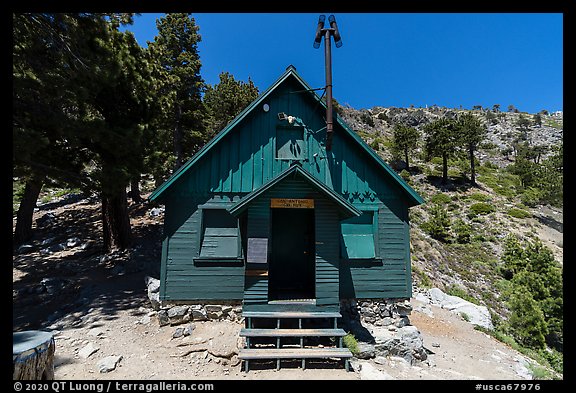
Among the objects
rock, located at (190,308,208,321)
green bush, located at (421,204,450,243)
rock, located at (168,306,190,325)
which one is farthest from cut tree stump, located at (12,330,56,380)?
green bush, located at (421,204,450,243)

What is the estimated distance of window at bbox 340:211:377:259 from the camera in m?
9.08

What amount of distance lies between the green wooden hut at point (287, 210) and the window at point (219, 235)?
3 centimetres

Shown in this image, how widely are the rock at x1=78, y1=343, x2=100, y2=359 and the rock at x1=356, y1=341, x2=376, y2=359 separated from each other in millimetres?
6784

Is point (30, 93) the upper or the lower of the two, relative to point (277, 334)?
upper

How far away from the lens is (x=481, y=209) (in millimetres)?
34438

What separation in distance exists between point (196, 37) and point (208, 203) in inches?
760

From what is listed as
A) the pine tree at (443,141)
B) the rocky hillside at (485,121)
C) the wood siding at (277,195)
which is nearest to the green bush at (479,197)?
the pine tree at (443,141)

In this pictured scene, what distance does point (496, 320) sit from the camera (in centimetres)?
1516

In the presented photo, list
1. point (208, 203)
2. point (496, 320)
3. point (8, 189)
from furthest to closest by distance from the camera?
point (496, 320)
point (208, 203)
point (8, 189)

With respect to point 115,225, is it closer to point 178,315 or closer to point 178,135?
point 178,315

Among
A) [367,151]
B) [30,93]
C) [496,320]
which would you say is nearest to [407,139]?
[496,320]

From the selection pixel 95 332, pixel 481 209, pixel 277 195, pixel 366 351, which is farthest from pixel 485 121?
pixel 95 332

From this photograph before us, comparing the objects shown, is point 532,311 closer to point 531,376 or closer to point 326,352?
point 531,376

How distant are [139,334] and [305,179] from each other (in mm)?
6540
